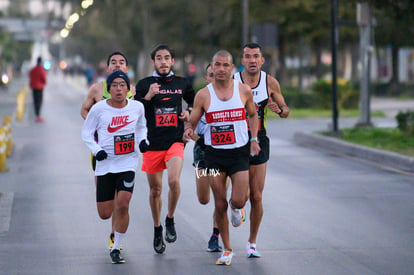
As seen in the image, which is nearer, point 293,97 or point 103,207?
point 103,207

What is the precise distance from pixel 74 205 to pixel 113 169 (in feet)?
13.8

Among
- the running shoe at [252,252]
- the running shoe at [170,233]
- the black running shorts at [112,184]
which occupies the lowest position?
the running shoe at [252,252]

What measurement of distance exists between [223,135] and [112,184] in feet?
3.73

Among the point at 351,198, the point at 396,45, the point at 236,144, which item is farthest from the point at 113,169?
→ the point at 396,45

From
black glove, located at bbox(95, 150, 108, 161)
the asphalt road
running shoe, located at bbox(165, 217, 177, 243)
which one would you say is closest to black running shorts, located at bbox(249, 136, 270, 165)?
the asphalt road

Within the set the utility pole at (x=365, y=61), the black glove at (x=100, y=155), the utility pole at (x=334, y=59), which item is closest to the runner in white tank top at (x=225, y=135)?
the black glove at (x=100, y=155)

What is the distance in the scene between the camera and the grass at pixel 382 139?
18906 mm

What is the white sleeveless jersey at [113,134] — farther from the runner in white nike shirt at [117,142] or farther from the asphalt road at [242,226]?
the asphalt road at [242,226]

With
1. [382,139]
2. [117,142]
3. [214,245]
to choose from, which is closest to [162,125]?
[117,142]

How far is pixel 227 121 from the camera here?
28.3 feet

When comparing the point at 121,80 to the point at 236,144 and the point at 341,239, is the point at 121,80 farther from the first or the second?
the point at 341,239

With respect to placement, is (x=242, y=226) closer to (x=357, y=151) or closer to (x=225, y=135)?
(x=225, y=135)

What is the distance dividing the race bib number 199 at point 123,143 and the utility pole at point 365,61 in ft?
57.8

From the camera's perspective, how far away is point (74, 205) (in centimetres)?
1286
